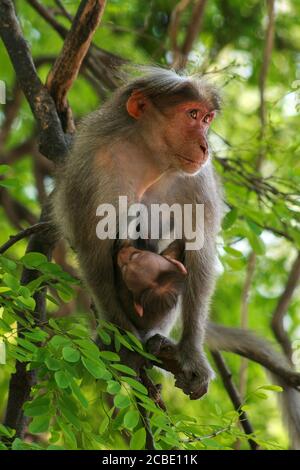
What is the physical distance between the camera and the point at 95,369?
3.86m

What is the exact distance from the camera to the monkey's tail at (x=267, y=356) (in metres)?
6.17

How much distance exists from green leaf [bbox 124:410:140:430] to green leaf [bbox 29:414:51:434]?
373 millimetres

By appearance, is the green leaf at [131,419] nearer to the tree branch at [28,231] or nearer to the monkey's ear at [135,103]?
the tree branch at [28,231]

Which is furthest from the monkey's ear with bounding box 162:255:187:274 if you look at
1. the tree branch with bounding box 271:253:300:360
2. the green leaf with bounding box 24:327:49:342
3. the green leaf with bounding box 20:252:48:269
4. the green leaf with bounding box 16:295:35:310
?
the tree branch with bounding box 271:253:300:360

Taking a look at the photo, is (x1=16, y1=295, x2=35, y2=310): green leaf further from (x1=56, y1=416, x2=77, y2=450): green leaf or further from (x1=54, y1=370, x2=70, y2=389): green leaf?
(x1=56, y1=416, x2=77, y2=450): green leaf

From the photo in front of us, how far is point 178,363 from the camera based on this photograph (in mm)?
5469

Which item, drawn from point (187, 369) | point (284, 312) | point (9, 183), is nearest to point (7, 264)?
point (9, 183)

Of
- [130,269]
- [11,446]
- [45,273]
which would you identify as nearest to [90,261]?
[130,269]

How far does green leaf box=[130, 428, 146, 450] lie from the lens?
3820mm

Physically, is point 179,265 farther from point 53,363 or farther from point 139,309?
point 53,363

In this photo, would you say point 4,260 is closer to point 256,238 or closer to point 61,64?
point 61,64

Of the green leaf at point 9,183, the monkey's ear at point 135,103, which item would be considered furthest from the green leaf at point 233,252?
the green leaf at point 9,183

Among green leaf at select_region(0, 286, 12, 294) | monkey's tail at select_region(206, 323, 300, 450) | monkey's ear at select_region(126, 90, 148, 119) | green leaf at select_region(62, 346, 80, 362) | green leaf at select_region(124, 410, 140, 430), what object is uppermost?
monkey's ear at select_region(126, 90, 148, 119)

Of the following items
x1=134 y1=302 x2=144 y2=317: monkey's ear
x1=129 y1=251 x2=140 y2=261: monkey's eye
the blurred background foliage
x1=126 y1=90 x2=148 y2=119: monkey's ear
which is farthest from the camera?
the blurred background foliage
